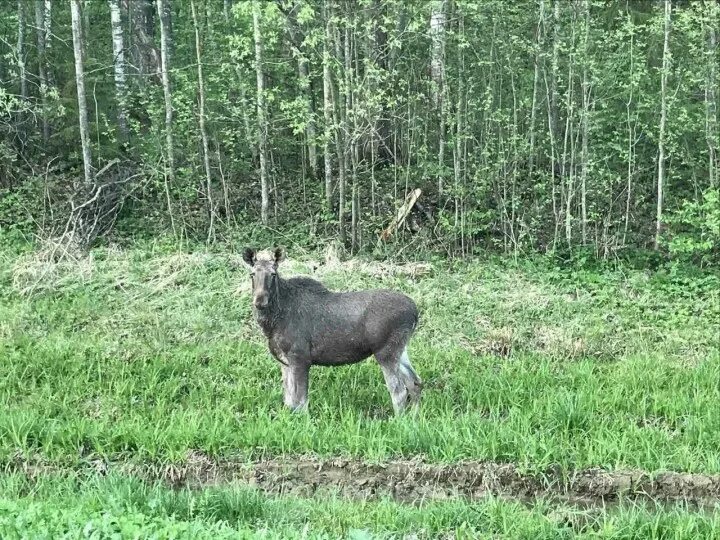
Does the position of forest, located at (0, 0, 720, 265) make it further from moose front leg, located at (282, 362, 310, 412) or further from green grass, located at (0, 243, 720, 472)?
moose front leg, located at (282, 362, 310, 412)

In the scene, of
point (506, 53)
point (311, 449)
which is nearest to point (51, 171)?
point (506, 53)

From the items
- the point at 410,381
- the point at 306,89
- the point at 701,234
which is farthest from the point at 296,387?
the point at 306,89

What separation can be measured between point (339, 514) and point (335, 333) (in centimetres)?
243

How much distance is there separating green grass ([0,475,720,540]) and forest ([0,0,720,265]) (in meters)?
8.01

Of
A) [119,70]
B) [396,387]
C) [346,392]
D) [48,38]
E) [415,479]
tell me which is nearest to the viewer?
[415,479]

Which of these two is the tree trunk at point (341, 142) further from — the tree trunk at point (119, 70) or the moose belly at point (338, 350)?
the moose belly at point (338, 350)

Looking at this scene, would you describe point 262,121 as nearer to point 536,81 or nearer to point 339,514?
point 536,81

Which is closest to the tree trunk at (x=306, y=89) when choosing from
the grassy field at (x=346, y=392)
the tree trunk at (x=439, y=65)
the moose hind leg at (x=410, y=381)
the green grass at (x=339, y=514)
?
the tree trunk at (x=439, y=65)

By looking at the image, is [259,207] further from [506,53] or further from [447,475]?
[447,475]

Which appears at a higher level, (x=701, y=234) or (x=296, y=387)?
(x=701, y=234)

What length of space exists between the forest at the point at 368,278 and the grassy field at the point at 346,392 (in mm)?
38

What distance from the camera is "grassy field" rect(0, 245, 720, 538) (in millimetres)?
5199

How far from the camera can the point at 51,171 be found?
16000 millimetres

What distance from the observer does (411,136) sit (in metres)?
15.2
